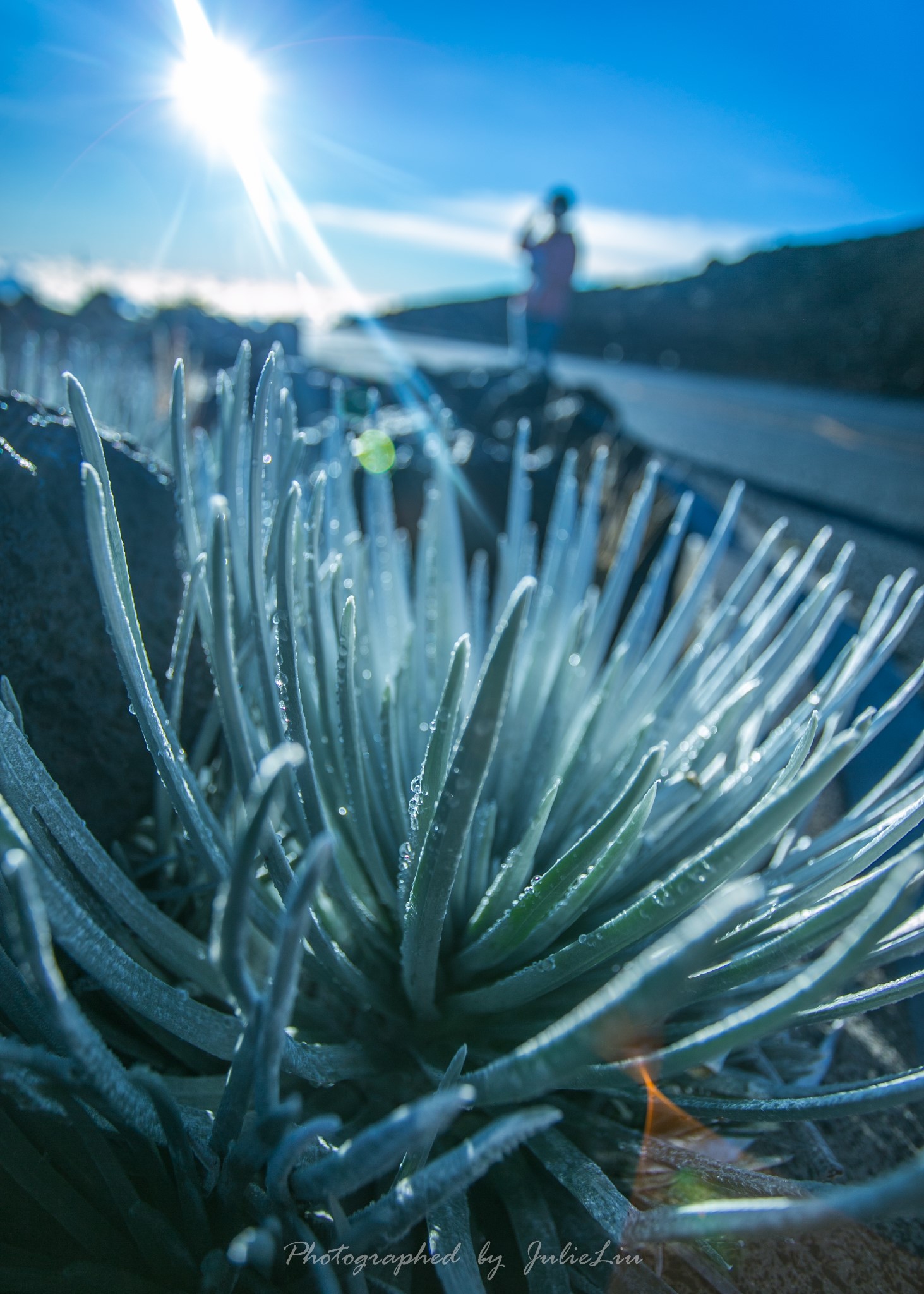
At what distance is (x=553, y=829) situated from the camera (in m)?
0.59

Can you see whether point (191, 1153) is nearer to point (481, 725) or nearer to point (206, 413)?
point (481, 725)

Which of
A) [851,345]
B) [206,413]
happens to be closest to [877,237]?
[851,345]

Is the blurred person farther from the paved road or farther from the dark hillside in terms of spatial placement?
the dark hillside

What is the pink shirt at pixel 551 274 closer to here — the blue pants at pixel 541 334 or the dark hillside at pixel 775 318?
the blue pants at pixel 541 334

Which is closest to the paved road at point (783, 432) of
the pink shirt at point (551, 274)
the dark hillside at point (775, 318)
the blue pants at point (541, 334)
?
the blue pants at point (541, 334)

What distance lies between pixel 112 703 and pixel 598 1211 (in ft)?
1.44

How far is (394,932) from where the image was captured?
500 millimetres

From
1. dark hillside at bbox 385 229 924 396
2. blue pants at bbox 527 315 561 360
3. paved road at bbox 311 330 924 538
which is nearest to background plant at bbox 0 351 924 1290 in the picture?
paved road at bbox 311 330 924 538

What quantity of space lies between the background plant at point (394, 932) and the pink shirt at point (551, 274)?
365 cm

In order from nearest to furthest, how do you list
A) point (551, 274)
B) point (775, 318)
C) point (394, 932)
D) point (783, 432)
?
point (394, 932), point (551, 274), point (783, 432), point (775, 318)

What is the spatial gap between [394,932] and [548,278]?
4.07 m

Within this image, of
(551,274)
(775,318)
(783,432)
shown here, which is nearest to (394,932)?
(551,274)

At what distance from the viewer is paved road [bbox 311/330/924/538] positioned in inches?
103

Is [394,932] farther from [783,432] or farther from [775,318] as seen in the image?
[775,318]
